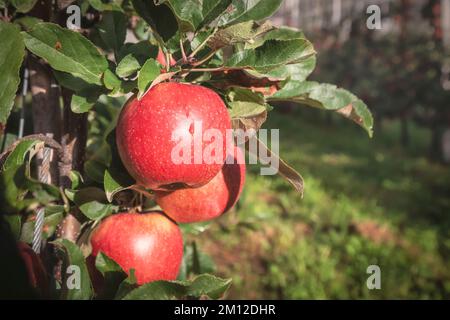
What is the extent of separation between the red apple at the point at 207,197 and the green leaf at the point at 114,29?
0.76 feet

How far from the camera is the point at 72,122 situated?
750 millimetres

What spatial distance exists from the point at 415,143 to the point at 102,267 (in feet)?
17.7

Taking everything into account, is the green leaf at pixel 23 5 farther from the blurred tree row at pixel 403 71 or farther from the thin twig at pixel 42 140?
the blurred tree row at pixel 403 71

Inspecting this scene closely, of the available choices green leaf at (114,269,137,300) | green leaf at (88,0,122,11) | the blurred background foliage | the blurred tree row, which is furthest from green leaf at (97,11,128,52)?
the blurred tree row

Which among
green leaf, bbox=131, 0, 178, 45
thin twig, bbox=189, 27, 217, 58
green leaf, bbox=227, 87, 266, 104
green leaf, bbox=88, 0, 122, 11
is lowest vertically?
green leaf, bbox=227, 87, 266, 104

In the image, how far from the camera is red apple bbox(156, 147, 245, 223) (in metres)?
0.77

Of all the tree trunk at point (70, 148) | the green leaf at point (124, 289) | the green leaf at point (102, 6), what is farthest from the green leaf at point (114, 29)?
the green leaf at point (124, 289)

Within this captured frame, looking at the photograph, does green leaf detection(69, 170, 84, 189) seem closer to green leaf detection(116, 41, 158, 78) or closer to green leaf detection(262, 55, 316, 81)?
green leaf detection(116, 41, 158, 78)

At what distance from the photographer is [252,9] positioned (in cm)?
68

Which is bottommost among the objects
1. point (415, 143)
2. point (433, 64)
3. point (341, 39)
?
point (415, 143)

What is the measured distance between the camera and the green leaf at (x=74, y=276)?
0.57 m

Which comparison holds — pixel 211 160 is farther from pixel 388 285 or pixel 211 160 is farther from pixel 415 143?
pixel 415 143

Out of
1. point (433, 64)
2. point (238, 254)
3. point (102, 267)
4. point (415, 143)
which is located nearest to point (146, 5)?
point (102, 267)

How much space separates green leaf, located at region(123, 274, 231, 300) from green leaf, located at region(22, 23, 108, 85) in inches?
10.8
